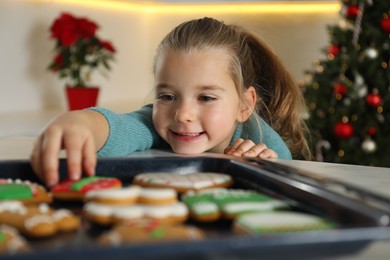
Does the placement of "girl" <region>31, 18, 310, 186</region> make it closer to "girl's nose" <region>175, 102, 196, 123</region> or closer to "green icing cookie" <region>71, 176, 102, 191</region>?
"girl's nose" <region>175, 102, 196, 123</region>

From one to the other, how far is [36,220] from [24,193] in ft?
0.46

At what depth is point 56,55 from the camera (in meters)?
3.93

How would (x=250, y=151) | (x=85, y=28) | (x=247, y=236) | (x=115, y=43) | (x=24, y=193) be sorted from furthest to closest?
(x=115, y=43) → (x=85, y=28) → (x=250, y=151) → (x=24, y=193) → (x=247, y=236)

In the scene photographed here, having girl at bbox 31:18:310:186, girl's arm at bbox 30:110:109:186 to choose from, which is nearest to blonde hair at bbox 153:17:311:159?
girl at bbox 31:18:310:186

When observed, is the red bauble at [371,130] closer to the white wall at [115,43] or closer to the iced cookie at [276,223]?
the white wall at [115,43]

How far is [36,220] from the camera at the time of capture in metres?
0.51

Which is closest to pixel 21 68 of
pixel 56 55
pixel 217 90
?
pixel 56 55

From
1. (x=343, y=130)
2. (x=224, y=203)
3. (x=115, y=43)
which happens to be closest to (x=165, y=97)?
(x=224, y=203)

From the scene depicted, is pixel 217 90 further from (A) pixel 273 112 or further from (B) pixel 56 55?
(B) pixel 56 55

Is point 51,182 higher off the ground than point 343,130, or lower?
higher

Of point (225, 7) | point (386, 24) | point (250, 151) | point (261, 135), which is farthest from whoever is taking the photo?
point (225, 7)

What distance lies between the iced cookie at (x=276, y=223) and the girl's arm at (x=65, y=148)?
281 mm

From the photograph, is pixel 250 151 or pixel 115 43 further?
pixel 115 43

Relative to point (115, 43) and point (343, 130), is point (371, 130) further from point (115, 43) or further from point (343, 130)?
point (115, 43)
